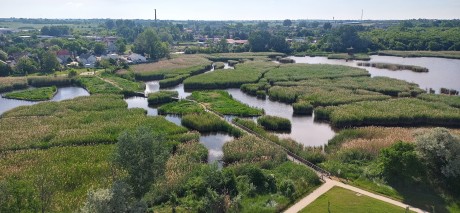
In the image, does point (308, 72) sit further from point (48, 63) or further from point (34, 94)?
point (48, 63)

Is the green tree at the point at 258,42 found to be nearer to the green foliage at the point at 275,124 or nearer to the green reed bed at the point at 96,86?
the green reed bed at the point at 96,86

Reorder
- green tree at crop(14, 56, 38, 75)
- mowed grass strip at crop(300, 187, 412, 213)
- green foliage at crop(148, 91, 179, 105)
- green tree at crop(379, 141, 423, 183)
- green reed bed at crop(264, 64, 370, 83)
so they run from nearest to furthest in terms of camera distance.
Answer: mowed grass strip at crop(300, 187, 412, 213) → green tree at crop(379, 141, 423, 183) → green foliage at crop(148, 91, 179, 105) → green reed bed at crop(264, 64, 370, 83) → green tree at crop(14, 56, 38, 75)

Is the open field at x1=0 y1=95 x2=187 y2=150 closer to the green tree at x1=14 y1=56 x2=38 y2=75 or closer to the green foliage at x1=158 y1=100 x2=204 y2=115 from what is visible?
the green foliage at x1=158 y1=100 x2=204 y2=115

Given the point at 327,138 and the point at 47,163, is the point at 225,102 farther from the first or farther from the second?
the point at 47,163

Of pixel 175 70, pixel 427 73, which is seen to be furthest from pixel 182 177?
pixel 427 73

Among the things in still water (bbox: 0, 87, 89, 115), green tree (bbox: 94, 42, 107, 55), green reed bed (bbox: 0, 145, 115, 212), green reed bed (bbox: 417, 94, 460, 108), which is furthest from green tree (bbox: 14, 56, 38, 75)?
green reed bed (bbox: 417, 94, 460, 108)

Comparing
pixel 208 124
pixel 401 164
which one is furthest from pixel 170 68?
pixel 401 164
